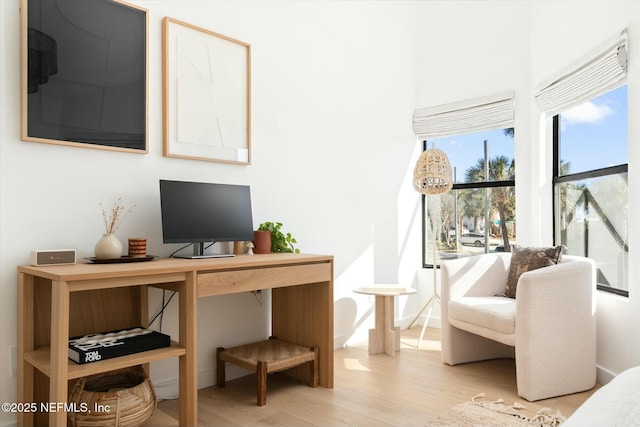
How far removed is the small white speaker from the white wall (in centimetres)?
15

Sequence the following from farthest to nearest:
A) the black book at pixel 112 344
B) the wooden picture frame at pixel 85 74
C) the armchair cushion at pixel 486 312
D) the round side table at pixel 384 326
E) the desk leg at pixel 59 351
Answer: the round side table at pixel 384 326 → the armchair cushion at pixel 486 312 → the wooden picture frame at pixel 85 74 → the black book at pixel 112 344 → the desk leg at pixel 59 351

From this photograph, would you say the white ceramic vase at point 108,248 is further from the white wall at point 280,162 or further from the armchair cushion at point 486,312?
the armchair cushion at point 486,312

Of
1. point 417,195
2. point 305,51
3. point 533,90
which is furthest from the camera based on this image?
point 417,195

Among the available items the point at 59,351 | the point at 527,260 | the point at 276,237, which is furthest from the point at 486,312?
the point at 59,351

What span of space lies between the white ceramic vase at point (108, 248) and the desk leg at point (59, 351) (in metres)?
0.42

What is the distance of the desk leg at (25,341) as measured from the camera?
2043mm

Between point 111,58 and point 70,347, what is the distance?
53.9 inches

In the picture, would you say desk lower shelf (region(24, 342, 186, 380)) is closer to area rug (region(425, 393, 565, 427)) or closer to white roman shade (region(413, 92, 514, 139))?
area rug (region(425, 393, 565, 427))

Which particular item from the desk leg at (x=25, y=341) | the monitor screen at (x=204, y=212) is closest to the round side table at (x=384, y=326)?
the monitor screen at (x=204, y=212)

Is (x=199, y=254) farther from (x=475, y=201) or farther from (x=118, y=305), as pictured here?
(x=475, y=201)

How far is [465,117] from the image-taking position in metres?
4.29

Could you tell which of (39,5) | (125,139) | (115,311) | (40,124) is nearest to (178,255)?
(115,311)

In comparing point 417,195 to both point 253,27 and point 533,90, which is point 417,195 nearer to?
point 533,90

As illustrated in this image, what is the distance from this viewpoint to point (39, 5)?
2.13 meters
